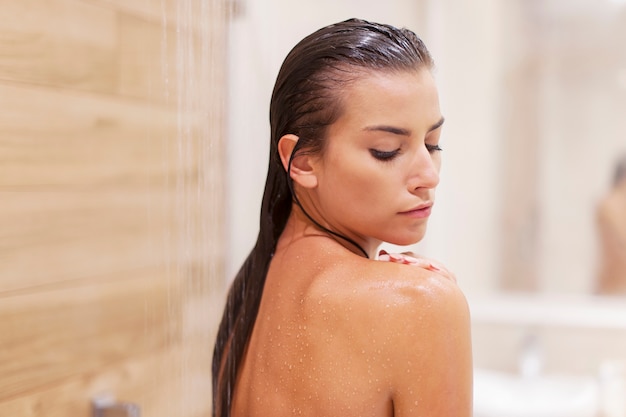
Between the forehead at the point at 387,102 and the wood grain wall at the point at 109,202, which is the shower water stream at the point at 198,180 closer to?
the wood grain wall at the point at 109,202

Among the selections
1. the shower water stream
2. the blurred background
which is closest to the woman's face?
the blurred background

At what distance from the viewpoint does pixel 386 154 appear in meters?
0.60

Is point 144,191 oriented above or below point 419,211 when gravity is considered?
below

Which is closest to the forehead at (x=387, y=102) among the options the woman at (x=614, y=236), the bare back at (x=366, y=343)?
the bare back at (x=366, y=343)

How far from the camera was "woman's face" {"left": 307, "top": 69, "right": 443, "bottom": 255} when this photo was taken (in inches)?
23.4

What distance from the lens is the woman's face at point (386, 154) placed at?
59cm

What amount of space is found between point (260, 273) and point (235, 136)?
25 centimetres

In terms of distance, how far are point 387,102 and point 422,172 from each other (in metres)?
0.06

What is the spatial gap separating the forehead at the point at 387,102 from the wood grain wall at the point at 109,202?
1.12 feet

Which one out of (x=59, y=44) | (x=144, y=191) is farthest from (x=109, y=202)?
(x=59, y=44)

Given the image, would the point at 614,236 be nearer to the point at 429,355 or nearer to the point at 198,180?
the point at 198,180

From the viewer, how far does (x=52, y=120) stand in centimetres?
108

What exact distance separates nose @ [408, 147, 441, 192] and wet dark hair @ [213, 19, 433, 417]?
73 millimetres

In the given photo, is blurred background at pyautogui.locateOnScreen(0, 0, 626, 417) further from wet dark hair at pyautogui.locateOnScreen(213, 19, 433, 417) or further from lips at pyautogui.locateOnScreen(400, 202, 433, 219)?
lips at pyautogui.locateOnScreen(400, 202, 433, 219)
